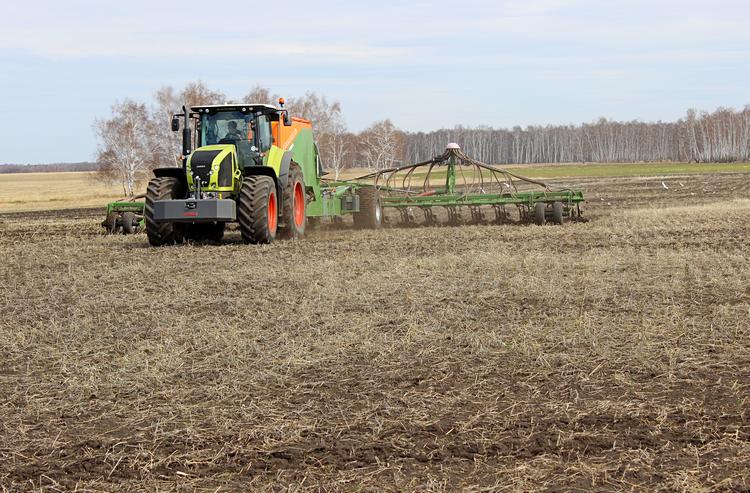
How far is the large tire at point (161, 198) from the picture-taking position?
15711 millimetres

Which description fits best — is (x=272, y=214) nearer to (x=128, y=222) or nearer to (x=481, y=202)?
(x=128, y=222)

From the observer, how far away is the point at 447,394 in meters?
5.85

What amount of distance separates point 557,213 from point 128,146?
42075 millimetres

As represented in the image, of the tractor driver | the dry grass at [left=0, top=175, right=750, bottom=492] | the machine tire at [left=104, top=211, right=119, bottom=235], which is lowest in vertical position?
the dry grass at [left=0, top=175, right=750, bottom=492]

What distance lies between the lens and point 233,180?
1590cm

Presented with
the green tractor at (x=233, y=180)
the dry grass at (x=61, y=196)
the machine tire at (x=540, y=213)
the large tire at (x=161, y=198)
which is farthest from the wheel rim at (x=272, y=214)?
the dry grass at (x=61, y=196)

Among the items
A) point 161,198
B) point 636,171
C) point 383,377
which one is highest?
point 636,171

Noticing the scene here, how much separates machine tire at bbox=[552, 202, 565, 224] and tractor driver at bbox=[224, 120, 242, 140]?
24.9 ft

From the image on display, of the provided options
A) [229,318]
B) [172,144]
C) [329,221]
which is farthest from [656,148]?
[229,318]

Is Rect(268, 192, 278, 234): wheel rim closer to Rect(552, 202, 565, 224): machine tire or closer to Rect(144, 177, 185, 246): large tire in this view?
Rect(144, 177, 185, 246): large tire

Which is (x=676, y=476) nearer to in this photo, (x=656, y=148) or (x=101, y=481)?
(x=101, y=481)

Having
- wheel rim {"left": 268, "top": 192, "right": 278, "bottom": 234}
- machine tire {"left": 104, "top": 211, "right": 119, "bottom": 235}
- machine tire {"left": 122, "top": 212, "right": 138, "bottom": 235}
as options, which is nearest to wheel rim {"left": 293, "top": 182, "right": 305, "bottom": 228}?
wheel rim {"left": 268, "top": 192, "right": 278, "bottom": 234}

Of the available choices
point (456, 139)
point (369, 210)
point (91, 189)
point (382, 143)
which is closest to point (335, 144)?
point (382, 143)

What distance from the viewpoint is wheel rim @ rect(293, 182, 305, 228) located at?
58.5 feet
